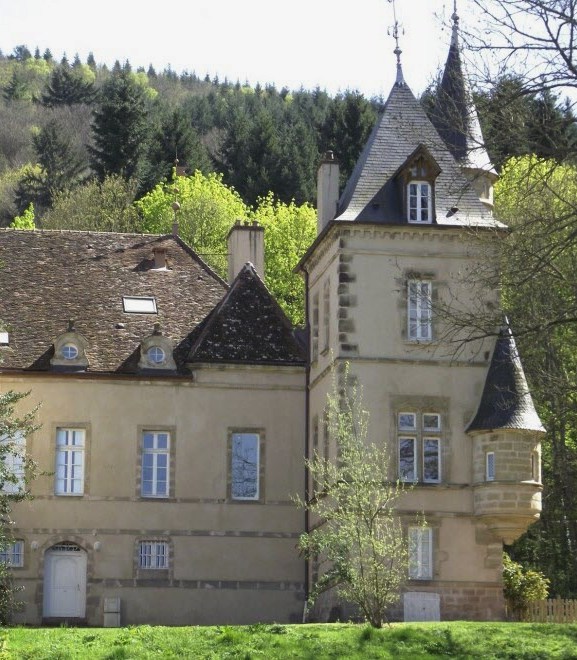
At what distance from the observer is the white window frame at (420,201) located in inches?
1385

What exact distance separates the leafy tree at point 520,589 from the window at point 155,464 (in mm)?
A: 7863

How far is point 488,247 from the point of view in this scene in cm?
3372

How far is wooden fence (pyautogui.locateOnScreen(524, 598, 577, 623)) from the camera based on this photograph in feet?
108

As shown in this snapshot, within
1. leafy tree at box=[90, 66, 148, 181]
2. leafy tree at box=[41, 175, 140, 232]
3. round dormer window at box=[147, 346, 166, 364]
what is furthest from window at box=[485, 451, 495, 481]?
leafy tree at box=[90, 66, 148, 181]

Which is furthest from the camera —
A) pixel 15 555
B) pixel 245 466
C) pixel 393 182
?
pixel 245 466

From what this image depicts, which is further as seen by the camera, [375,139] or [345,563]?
[375,139]

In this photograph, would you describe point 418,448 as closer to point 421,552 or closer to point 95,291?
point 421,552

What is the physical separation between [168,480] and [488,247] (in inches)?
362

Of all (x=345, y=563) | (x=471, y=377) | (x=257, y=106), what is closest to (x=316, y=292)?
(x=471, y=377)

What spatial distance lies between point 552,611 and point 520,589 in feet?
4.74

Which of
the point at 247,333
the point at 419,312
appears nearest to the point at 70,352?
the point at 247,333

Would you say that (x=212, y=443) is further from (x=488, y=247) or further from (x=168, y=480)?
(x=488, y=247)

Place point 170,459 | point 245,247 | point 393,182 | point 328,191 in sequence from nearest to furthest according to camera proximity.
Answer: point 393,182
point 170,459
point 328,191
point 245,247

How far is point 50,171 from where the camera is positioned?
7981 centimetres
